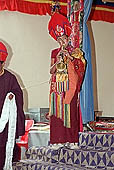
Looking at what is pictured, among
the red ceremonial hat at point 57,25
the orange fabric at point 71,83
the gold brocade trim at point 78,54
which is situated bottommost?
the orange fabric at point 71,83

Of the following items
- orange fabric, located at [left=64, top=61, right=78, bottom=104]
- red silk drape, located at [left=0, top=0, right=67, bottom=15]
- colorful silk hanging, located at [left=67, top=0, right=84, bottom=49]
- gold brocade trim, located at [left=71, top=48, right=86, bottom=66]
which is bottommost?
orange fabric, located at [left=64, top=61, right=78, bottom=104]

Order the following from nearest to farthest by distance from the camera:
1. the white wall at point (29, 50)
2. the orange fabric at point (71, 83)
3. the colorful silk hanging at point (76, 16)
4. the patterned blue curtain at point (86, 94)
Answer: the orange fabric at point (71, 83) → the colorful silk hanging at point (76, 16) → the patterned blue curtain at point (86, 94) → the white wall at point (29, 50)

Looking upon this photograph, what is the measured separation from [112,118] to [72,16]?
3.29 meters

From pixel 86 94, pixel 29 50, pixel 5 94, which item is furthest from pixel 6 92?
pixel 29 50

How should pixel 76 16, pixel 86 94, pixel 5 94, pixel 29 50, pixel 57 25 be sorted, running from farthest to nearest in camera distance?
1. pixel 29 50
2. pixel 86 94
3. pixel 76 16
4. pixel 57 25
5. pixel 5 94

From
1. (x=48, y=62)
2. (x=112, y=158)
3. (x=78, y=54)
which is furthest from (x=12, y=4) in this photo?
(x=112, y=158)

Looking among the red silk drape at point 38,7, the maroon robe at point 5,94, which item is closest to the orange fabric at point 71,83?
the maroon robe at point 5,94

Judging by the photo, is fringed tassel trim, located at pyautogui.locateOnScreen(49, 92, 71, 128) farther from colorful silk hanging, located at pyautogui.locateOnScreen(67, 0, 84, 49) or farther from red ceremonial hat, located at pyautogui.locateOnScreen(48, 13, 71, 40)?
colorful silk hanging, located at pyautogui.locateOnScreen(67, 0, 84, 49)

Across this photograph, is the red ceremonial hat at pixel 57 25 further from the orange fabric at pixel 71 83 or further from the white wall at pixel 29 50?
the white wall at pixel 29 50

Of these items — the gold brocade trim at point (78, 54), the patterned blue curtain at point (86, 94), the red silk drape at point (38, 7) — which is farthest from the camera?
the red silk drape at point (38, 7)

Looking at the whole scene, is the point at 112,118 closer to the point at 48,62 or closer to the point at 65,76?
the point at 48,62

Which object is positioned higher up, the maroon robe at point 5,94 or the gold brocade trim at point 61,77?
the gold brocade trim at point 61,77

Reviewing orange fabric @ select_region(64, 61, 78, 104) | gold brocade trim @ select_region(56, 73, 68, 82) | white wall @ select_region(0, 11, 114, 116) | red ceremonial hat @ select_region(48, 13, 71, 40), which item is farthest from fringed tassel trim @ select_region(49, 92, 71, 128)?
white wall @ select_region(0, 11, 114, 116)

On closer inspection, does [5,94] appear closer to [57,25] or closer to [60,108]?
[60,108]
